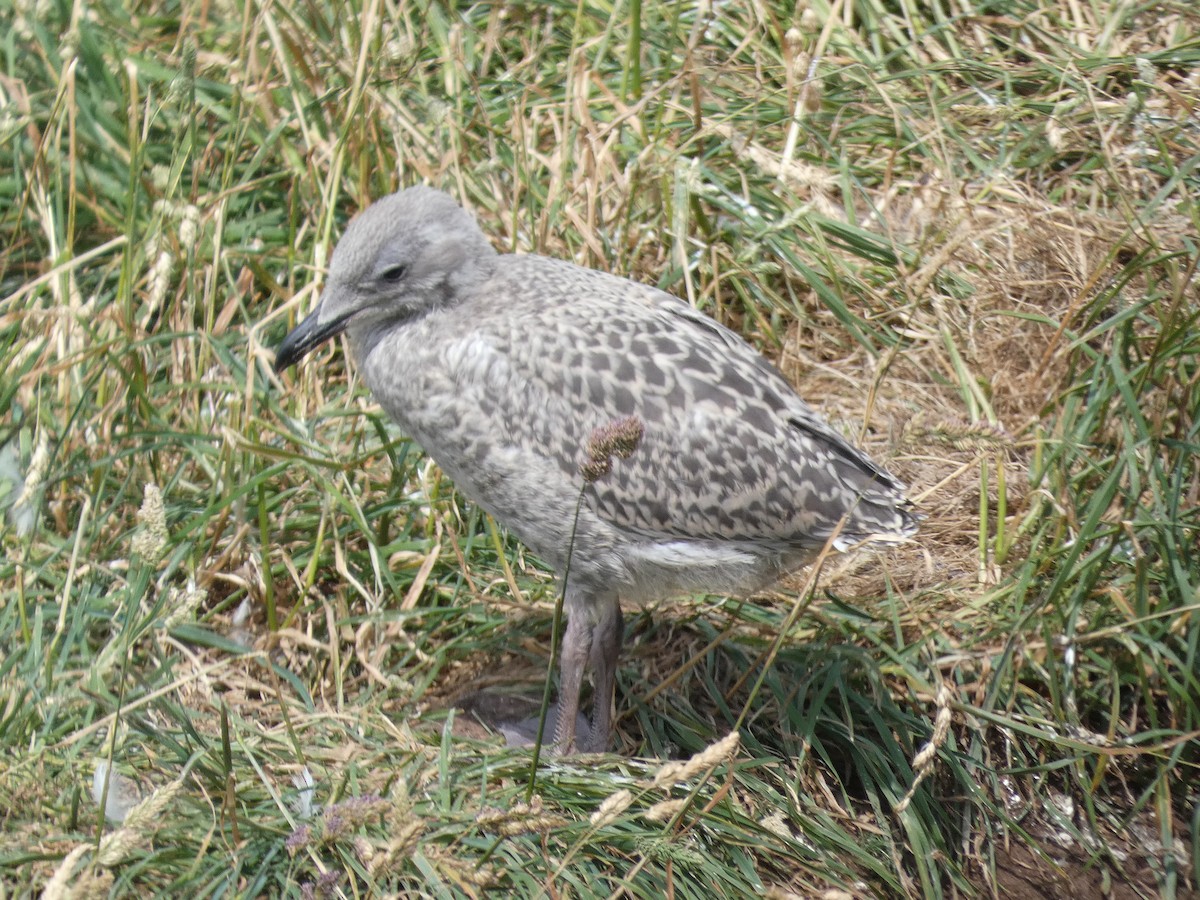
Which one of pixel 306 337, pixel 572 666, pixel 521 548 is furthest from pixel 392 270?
pixel 572 666

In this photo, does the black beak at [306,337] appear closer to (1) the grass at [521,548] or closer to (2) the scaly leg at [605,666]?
(1) the grass at [521,548]

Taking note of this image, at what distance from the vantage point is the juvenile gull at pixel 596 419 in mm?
3699

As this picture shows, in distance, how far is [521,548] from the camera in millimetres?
4566

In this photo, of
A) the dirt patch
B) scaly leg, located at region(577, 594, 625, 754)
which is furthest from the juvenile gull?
the dirt patch

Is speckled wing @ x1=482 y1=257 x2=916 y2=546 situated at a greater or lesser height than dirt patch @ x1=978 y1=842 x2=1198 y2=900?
greater

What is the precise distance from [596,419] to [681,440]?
0.76 ft

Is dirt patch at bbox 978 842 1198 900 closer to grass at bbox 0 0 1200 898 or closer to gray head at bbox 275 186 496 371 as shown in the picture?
grass at bbox 0 0 1200 898

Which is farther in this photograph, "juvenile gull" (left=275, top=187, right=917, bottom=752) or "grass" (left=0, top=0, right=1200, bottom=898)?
"juvenile gull" (left=275, top=187, right=917, bottom=752)

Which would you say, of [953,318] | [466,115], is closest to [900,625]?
[953,318]

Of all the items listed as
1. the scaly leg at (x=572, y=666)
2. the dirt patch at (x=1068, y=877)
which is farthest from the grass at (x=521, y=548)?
the scaly leg at (x=572, y=666)

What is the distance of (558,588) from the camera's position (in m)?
4.37

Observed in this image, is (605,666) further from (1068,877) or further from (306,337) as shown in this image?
(1068,877)

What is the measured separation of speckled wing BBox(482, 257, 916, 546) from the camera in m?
3.69

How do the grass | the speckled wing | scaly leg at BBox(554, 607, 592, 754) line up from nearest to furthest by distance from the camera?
the grass
the speckled wing
scaly leg at BBox(554, 607, 592, 754)
